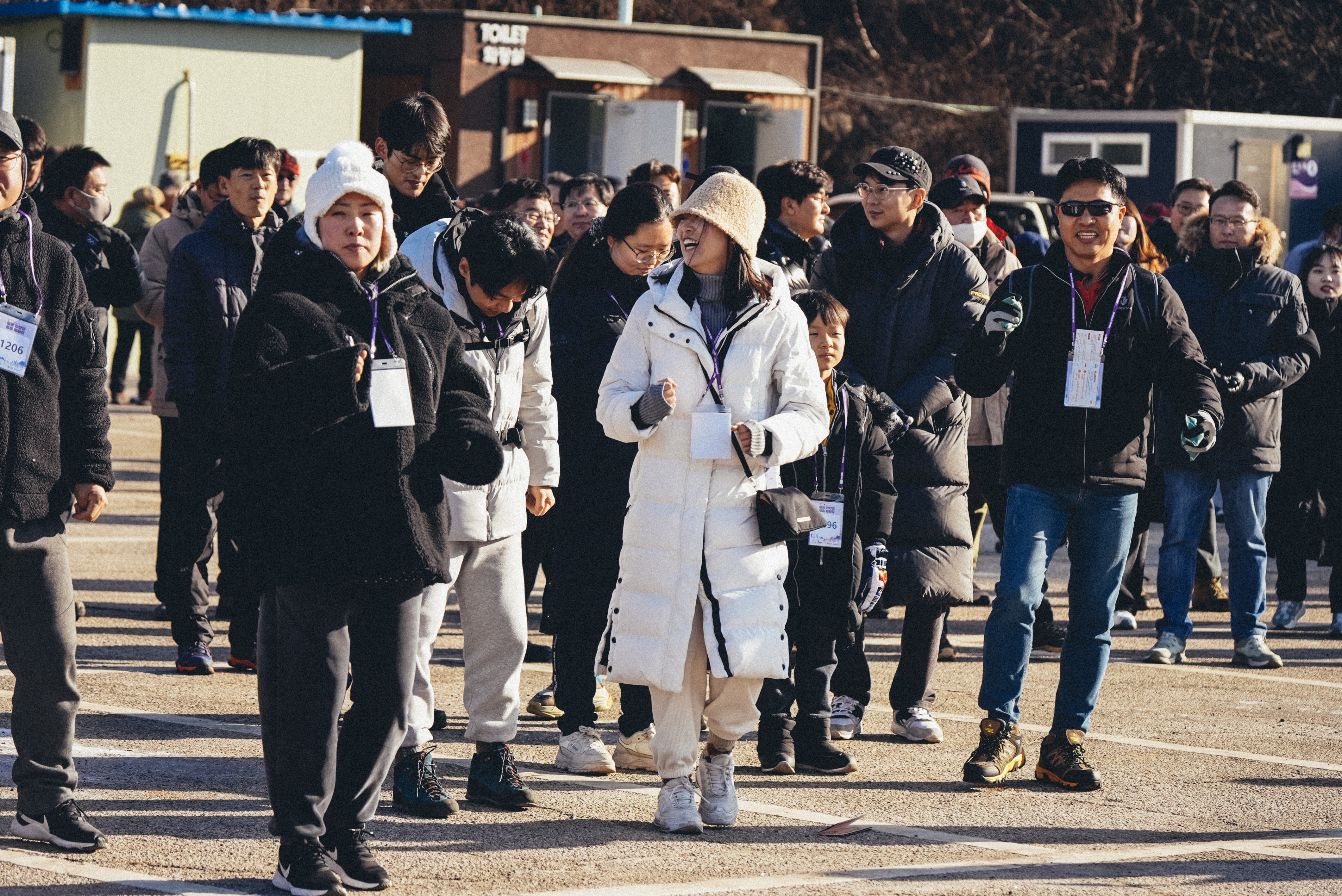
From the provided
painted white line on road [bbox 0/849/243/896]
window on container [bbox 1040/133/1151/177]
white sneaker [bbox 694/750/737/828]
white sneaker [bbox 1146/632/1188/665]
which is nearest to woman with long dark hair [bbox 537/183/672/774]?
white sneaker [bbox 694/750/737/828]

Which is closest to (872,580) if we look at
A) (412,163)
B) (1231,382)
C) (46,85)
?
(412,163)

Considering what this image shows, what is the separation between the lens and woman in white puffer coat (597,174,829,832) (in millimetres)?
5945

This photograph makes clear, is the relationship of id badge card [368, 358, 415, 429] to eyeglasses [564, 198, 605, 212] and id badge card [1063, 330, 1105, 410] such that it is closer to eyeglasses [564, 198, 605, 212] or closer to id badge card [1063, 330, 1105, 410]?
id badge card [1063, 330, 1105, 410]

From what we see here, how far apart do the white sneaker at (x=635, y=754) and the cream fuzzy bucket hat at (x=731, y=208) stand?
183 cm

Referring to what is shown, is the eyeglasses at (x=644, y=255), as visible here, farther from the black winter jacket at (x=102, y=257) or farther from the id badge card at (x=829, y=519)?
the black winter jacket at (x=102, y=257)

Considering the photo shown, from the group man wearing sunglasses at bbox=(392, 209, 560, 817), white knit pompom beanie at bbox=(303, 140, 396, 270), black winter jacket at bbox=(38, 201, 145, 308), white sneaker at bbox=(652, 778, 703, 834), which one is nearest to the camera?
white knit pompom beanie at bbox=(303, 140, 396, 270)

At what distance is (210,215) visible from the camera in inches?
326

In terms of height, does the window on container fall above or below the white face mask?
above

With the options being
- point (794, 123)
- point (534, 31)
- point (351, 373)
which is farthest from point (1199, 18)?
point (351, 373)

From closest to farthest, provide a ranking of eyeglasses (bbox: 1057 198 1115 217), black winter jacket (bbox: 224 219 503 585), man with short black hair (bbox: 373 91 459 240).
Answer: black winter jacket (bbox: 224 219 503 585)
eyeglasses (bbox: 1057 198 1115 217)
man with short black hair (bbox: 373 91 459 240)

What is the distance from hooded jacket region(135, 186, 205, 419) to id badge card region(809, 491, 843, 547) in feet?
11.9

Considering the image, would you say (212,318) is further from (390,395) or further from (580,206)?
(390,395)

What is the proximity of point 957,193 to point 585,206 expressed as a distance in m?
1.82

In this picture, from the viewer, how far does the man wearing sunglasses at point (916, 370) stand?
748 cm
